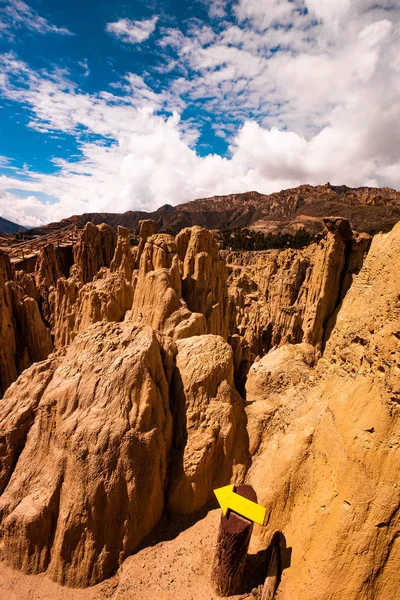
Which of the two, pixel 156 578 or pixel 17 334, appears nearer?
pixel 156 578

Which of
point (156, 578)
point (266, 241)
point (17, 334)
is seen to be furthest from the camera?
point (266, 241)

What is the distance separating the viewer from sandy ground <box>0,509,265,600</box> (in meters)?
7.49

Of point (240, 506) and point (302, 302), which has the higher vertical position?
point (302, 302)

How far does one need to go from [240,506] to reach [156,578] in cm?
334

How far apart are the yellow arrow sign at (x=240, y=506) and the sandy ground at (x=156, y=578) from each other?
2.05 m

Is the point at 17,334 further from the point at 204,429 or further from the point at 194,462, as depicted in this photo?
the point at 194,462

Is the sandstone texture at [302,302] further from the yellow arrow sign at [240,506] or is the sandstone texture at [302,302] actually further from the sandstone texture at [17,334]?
the sandstone texture at [17,334]

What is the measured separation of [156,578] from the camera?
780cm

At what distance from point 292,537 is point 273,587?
1.07 meters

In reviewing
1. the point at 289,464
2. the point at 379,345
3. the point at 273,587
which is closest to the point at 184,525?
the point at 273,587

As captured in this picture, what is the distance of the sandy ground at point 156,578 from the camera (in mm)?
7492

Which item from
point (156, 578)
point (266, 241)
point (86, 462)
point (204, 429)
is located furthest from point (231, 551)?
point (266, 241)

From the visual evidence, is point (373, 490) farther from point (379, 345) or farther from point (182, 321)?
point (182, 321)

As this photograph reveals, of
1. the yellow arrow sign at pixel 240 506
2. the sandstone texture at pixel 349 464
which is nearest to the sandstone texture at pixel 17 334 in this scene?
the sandstone texture at pixel 349 464
